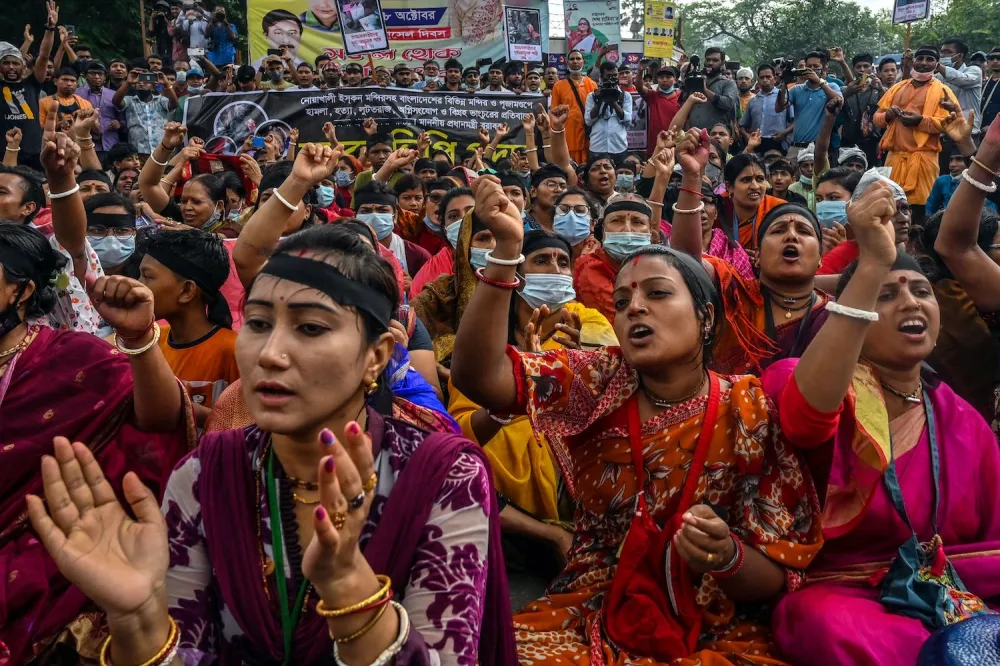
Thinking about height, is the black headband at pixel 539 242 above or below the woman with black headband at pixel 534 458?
above

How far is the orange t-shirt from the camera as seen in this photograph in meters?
3.17

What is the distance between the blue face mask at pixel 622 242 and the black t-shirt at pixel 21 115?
6.98 m

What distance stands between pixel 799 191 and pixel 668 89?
372cm

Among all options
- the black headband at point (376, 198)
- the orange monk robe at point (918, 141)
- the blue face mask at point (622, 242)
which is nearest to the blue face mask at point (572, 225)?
the blue face mask at point (622, 242)

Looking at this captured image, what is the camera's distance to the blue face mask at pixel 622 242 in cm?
487

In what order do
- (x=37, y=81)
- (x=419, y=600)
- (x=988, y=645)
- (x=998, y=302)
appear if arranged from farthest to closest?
(x=37, y=81) → (x=998, y=302) → (x=988, y=645) → (x=419, y=600)

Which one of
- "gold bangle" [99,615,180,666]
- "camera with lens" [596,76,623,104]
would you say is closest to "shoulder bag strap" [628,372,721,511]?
A: "gold bangle" [99,615,180,666]

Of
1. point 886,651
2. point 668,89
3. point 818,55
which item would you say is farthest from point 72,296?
point 818,55

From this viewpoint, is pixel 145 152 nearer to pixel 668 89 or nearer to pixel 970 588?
pixel 668 89

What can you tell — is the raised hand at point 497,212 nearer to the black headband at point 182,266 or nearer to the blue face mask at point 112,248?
the black headband at point 182,266

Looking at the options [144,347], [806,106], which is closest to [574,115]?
[806,106]

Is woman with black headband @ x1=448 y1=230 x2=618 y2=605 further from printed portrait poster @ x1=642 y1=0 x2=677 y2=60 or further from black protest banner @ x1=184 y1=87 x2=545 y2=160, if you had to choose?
printed portrait poster @ x1=642 y1=0 x2=677 y2=60

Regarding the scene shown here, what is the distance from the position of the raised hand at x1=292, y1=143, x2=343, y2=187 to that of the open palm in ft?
5.35

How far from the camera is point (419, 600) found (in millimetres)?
1698
